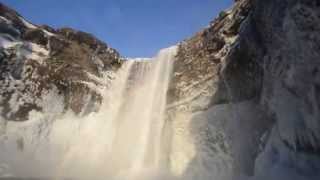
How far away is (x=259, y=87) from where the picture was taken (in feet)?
64.0

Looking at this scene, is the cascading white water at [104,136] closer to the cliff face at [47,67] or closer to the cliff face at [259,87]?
the cliff face at [47,67]

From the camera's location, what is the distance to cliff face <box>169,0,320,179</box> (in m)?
14.3

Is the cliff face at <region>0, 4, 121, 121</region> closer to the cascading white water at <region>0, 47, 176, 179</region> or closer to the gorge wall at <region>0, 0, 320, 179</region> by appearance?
the gorge wall at <region>0, 0, 320, 179</region>

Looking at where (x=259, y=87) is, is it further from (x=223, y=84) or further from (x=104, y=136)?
(x=104, y=136)

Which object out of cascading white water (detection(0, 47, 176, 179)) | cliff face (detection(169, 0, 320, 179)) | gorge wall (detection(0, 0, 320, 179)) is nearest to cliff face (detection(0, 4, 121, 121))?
gorge wall (detection(0, 0, 320, 179))

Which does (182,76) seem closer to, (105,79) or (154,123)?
(154,123)

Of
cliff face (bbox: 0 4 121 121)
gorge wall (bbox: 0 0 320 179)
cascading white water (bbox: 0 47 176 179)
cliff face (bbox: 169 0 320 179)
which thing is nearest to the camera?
cliff face (bbox: 169 0 320 179)

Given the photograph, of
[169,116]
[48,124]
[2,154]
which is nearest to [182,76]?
[169,116]

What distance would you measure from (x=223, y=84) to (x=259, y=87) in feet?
9.16

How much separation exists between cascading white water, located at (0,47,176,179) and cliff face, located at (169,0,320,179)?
1747mm

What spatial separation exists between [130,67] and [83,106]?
456cm

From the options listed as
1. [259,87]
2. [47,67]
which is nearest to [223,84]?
[259,87]

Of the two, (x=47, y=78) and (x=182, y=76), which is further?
(x=47, y=78)

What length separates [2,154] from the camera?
28266 millimetres
